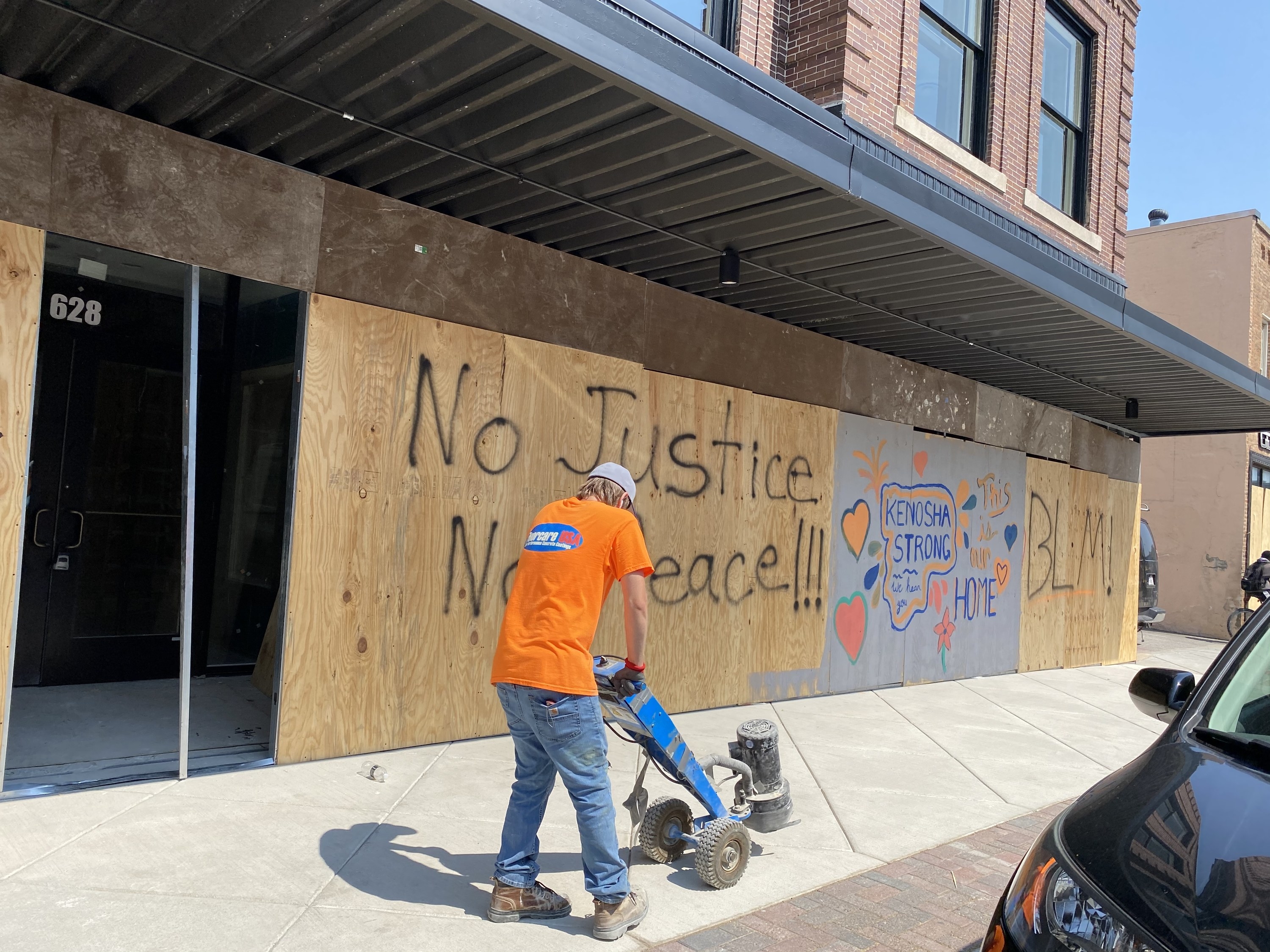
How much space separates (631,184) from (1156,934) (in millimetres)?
4883

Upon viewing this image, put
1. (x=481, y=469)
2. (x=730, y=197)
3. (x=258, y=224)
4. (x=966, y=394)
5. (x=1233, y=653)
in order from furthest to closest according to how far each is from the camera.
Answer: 1. (x=966, y=394)
2. (x=481, y=469)
3. (x=730, y=197)
4. (x=258, y=224)
5. (x=1233, y=653)

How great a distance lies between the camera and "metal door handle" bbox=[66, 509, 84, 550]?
6.94m

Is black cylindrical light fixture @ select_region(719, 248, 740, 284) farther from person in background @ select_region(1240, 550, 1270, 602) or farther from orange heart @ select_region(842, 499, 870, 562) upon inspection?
person in background @ select_region(1240, 550, 1270, 602)

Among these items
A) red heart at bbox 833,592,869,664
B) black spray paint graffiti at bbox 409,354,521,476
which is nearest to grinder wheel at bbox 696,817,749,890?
black spray paint graffiti at bbox 409,354,521,476

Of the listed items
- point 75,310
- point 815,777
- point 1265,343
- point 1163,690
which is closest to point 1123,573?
point 1265,343

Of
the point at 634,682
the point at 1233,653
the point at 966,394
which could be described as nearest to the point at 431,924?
the point at 634,682

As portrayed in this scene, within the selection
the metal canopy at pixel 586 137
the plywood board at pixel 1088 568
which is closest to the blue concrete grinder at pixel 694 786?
the metal canopy at pixel 586 137

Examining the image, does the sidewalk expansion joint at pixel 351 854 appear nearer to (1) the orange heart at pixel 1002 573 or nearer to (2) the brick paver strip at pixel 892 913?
(2) the brick paver strip at pixel 892 913

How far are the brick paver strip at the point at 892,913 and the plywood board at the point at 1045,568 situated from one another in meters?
7.77

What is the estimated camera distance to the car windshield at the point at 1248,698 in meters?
2.79

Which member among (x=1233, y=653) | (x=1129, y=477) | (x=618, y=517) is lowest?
(x=1233, y=653)

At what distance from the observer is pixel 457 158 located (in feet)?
18.2

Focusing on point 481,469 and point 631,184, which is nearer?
point 631,184

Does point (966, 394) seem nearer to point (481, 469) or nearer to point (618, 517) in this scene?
point (481, 469)
